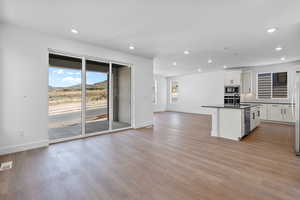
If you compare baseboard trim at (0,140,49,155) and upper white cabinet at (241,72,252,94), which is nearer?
baseboard trim at (0,140,49,155)

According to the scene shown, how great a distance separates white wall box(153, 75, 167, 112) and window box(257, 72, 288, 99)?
20.0 ft

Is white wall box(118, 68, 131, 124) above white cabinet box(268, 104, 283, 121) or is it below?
above

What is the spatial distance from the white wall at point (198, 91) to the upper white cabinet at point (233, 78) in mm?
1527

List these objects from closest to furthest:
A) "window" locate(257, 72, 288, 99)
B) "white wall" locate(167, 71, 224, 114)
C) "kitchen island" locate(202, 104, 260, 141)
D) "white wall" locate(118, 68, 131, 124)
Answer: "kitchen island" locate(202, 104, 260, 141) → "white wall" locate(118, 68, 131, 124) → "window" locate(257, 72, 288, 99) → "white wall" locate(167, 71, 224, 114)

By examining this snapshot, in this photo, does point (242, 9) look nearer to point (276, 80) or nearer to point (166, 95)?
point (276, 80)

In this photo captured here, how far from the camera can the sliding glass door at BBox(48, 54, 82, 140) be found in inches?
154

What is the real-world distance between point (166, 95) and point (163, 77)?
149 centimetres

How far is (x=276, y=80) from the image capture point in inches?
266

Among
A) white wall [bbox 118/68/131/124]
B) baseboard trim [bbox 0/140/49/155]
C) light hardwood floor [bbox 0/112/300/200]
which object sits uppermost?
white wall [bbox 118/68/131/124]

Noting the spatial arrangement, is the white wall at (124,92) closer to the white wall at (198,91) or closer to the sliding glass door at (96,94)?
the sliding glass door at (96,94)

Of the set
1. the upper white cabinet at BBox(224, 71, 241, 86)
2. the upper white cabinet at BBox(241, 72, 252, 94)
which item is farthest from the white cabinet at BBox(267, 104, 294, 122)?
the upper white cabinet at BBox(224, 71, 241, 86)

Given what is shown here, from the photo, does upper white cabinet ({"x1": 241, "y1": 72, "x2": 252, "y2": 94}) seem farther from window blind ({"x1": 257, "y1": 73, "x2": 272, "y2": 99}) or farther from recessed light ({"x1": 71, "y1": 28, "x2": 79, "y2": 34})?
recessed light ({"x1": 71, "y1": 28, "x2": 79, "y2": 34})

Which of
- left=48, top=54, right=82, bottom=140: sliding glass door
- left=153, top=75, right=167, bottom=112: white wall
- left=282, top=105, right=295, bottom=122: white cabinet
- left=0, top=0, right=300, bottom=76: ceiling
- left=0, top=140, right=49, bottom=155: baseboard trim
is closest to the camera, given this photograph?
left=0, top=0, right=300, bottom=76: ceiling

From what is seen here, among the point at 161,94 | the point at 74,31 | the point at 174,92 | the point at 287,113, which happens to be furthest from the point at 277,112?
the point at 74,31
